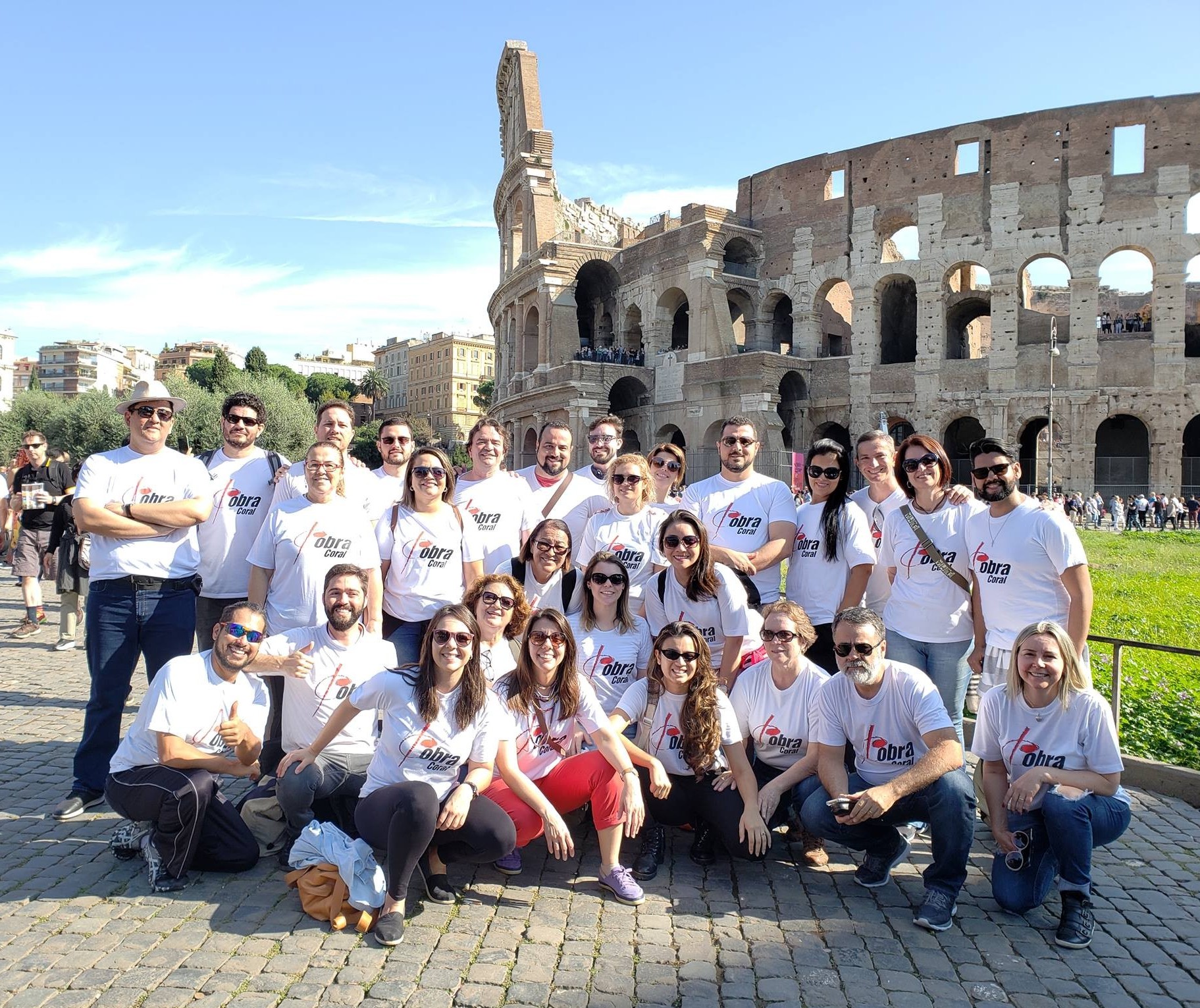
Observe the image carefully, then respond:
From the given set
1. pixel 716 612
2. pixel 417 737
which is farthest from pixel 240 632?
pixel 716 612

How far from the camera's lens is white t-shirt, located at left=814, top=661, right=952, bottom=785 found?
430cm

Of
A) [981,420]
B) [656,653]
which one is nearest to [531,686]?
[656,653]

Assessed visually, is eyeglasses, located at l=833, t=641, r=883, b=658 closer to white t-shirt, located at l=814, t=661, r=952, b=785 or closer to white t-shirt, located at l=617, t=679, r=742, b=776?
white t-shirt, located at l=814, t=661, r=952, b=785

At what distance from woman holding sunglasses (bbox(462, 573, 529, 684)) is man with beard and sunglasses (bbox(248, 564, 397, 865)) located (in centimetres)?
55

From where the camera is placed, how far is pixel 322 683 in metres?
4.59

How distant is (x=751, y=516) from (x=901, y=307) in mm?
32352

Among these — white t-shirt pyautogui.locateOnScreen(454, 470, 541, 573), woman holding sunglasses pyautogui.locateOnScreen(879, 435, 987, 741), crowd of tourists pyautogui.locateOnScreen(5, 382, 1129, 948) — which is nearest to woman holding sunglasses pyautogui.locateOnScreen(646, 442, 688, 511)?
crowd of tourists pyautogui.locateOnScreen(5, 382, 1129, 948)

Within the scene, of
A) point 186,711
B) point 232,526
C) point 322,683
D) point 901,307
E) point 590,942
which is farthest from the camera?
point 901,307

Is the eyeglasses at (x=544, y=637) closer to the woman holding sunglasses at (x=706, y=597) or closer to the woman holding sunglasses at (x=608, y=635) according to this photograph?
the woman holding sunglasses at (x=608, y=635)

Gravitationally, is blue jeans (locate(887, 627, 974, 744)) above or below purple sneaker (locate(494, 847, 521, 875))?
above

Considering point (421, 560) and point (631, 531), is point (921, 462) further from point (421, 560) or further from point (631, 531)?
point (421, 560)

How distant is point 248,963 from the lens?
11.3 ft

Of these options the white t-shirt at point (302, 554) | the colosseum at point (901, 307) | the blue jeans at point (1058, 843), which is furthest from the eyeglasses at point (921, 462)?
the colosseum at point (901, 307)

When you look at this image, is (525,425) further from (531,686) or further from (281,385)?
(531,686)
